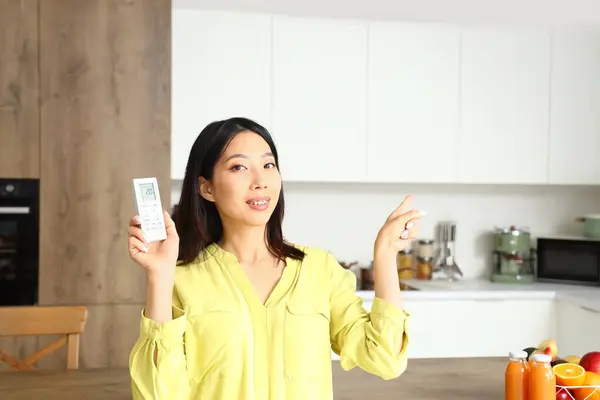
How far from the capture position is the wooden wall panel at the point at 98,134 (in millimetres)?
2977

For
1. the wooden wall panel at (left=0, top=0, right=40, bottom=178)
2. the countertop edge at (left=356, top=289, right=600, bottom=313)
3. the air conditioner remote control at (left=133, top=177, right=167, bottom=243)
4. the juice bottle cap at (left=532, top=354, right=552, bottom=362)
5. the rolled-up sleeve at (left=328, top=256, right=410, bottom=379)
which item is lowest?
the countertop edge at (left=356, top=289, right=600, bottom=313)

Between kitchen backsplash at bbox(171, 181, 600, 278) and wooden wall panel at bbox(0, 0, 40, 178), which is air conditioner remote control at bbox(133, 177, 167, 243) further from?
kitchen backsplash at bbox(171, 181, 600, 278)

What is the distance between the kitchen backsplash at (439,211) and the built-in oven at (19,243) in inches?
53.7

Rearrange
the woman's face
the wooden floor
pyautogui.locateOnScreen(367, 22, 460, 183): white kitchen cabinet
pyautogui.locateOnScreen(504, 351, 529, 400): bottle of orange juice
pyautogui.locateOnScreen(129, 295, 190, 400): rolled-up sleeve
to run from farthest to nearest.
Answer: pyautogui.locateOnScreen(367, 22, 460, 183): white kitchen cabinet < the wooden floor < pyautogui.locateOnScreen(504, 351, 529, 400): bottle of orange juice < the woman's face < pyautogui.locateOnScreen(129, 295, 190, 400): rolled-up sleeve

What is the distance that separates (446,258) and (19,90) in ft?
7.62

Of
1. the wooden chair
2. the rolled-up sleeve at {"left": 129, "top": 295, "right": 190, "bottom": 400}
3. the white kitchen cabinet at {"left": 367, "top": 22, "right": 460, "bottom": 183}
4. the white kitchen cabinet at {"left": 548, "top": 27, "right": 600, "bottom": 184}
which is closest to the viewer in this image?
the rolled-up sleeve at {"left": 129, "top": 295, "right": 190, "bottom": 400}

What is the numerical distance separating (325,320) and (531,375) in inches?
16.9

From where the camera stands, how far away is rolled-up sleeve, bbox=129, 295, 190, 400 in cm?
121

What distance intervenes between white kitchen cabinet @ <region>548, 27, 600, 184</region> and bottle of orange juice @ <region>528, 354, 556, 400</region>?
252cm

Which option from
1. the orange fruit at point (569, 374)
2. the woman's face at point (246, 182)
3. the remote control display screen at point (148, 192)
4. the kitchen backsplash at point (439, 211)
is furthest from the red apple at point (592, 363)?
the kitchen backsplash at point (439, 211)

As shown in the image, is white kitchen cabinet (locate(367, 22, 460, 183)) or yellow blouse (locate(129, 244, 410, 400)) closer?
yellow blouse (locate(129, 244, 410, 400))

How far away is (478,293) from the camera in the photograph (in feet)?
11.4

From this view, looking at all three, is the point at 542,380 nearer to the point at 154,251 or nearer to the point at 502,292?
the point at 154,251

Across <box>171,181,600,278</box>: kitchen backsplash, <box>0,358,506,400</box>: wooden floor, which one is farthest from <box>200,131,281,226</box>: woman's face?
<box>171,181,600,278</box>: kitchen backsplash
